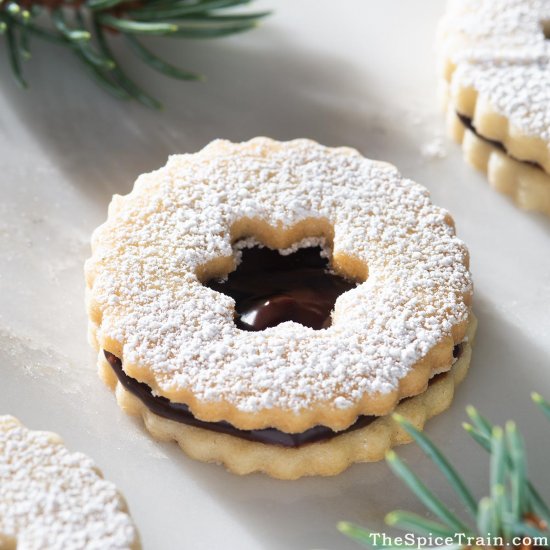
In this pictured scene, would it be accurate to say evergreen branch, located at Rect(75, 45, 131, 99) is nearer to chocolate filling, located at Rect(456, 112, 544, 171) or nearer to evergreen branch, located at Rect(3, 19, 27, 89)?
evergreen branch, located at Rect(3, 19, 27, 89)

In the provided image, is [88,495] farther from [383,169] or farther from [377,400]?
[383,169]

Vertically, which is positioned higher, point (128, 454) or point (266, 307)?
point (266, 307)

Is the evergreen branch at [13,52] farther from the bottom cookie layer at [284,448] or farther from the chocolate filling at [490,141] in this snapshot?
the chocolate filling at [490,141]

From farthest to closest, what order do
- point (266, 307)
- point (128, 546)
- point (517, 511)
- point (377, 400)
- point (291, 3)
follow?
point (291, 3) → point (266, 307) → point (377, 400) → point (128, 546) → point (517, 511)

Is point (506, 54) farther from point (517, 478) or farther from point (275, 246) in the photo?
point (517, 478)

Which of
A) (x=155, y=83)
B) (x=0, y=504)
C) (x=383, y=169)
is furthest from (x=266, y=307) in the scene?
(x=155, y=83)

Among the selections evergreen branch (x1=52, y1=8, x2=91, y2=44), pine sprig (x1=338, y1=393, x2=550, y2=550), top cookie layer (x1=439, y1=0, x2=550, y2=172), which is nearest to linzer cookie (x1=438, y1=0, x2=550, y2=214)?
top cookie layer (x1=439, y1=0, x2=550, y2=172)

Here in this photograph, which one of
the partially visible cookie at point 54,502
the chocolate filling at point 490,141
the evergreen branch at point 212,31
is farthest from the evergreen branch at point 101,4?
the partially visible cookie at point 54,502

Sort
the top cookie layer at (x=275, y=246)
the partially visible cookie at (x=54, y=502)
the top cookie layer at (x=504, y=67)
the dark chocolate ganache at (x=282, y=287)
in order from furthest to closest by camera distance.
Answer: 1. the top cookie layer at (x=504, y=67)
2. the dark chocolate ganache at (x=282, y=287)
3. the top cookie layer at (x=275, y=246)
4. the partially visible cookie at (x=54, y=502)
